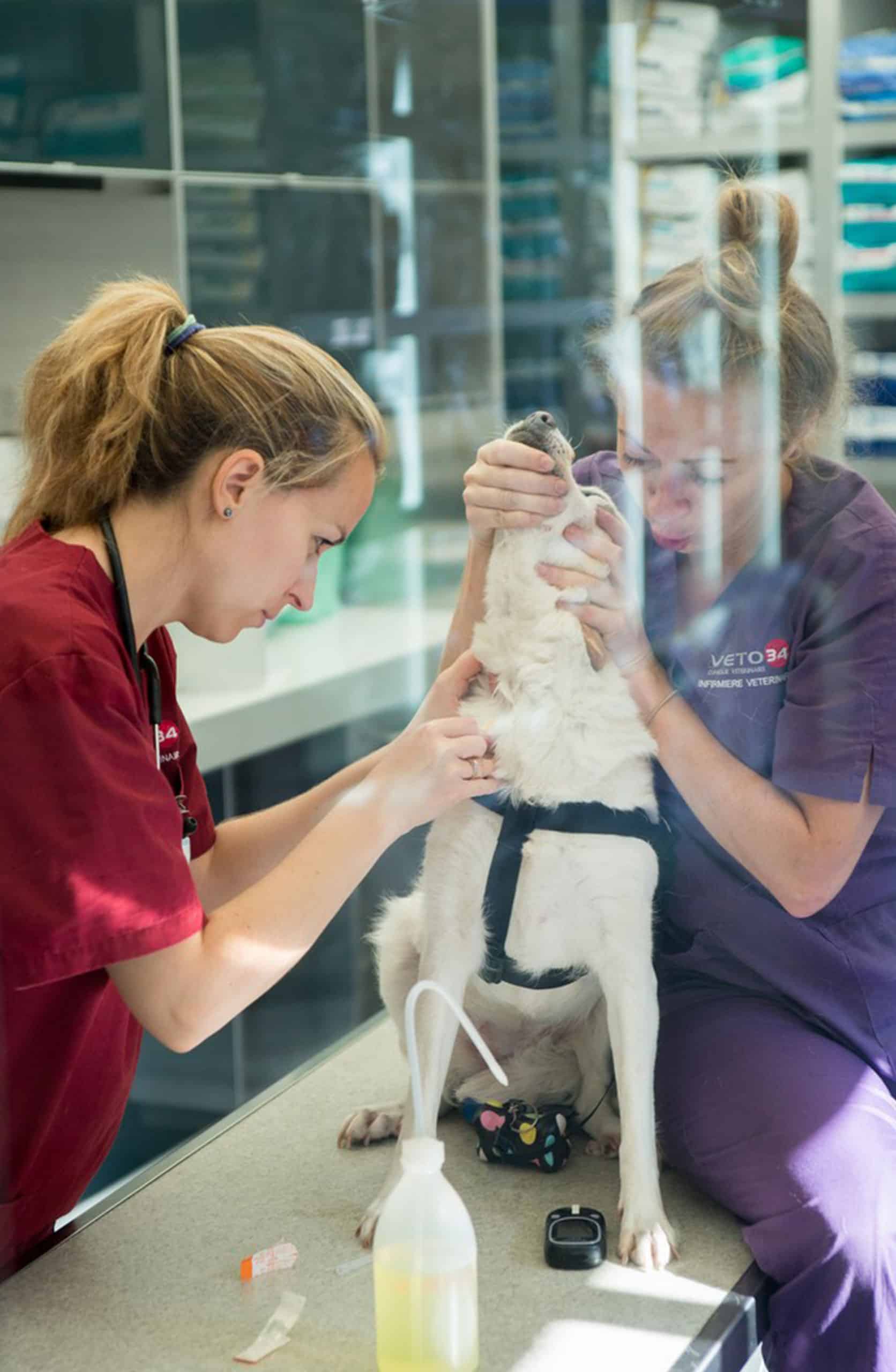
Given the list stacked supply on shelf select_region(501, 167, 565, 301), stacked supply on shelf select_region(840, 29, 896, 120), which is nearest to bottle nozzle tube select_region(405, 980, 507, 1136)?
stacked supply on shelf select_region(501, 167, 565, 301)

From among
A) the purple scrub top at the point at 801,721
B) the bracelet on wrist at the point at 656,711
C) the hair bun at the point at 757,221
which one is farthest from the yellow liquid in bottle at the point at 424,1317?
the hair bun at the point at 757,221

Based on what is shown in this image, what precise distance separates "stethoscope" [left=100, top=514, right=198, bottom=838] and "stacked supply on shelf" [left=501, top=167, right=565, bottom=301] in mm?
659

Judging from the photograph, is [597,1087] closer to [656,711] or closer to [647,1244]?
[647,1244]

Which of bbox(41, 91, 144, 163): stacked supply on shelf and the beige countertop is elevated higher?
bbox(41, 91, 144, 163): stacked supply on shelf

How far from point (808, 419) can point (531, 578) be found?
315 millimetres

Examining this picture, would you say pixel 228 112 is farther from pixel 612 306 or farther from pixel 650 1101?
pixel 650 1101

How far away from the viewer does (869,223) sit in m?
1.43

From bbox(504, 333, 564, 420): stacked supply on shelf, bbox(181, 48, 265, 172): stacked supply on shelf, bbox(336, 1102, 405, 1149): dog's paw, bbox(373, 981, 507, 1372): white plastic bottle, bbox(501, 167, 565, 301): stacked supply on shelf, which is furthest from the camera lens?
bbox(181, 48, 265, 172): stacked supply on shelf

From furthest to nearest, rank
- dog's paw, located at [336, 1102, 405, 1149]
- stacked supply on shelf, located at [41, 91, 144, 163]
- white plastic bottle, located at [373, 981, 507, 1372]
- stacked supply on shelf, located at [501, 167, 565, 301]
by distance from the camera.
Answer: stacked supply on shelf, located at [41, 91, 144, 163] < stacked supply on shelf, located at [501, 167, 565, 301] < dog's paw, located at [336, 1102, 405, 1149] < white plastic bottle, located at [373, 981, 507, 1372]

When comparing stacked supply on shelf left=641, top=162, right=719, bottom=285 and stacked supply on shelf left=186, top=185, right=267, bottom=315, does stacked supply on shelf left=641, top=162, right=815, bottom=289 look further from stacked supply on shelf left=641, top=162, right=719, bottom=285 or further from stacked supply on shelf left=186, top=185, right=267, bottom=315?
stacked supply on shelf left=186, top=185, right=267, bottom=315

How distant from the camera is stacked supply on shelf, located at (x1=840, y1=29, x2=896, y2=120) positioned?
1.41 m

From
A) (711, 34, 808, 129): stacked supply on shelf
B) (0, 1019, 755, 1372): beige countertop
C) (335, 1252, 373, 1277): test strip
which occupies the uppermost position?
(711, 34, 808, 129): stacked supply on shelf

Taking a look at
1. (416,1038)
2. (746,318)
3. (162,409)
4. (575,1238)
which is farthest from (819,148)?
(575,1238)

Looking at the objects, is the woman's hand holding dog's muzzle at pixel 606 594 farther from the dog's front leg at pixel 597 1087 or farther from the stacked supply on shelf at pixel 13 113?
the stacked supply on shelf at pixel 13 113
